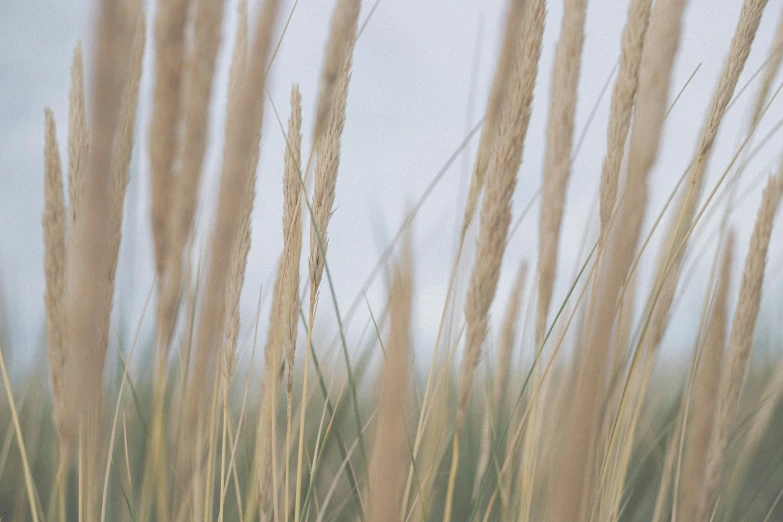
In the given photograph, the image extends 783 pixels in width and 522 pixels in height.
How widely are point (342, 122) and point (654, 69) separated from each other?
1.45 feet

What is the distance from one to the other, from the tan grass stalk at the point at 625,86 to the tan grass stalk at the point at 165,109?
59 centimetres

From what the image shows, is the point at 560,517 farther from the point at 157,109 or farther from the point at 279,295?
the point at 279,295

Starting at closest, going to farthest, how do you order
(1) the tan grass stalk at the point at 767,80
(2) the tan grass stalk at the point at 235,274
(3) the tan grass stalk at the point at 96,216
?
(3) the tan grass stalk at the point at 96,216
(2) the tan grass stalk at the point at 235,274
(1) the tan grass stalk at the point at 767,80

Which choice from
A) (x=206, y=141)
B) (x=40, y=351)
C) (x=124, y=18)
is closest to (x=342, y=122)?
(x=206, y=141)

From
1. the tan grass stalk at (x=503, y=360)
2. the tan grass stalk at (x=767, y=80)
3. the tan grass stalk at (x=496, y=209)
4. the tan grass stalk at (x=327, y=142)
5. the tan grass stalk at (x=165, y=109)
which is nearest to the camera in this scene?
the tan grass stalk at (x=165, y=109)

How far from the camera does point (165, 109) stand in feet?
1.56

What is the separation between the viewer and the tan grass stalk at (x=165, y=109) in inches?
17.3

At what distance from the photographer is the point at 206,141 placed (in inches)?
18.9

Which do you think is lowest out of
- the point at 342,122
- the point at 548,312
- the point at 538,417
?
the point at 538,417

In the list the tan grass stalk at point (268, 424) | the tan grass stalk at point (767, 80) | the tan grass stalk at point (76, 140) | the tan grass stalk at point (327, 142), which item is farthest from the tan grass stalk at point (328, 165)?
the tan grass stalk at point (767, 80)

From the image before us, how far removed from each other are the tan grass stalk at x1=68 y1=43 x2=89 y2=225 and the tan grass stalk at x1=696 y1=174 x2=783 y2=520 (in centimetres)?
94

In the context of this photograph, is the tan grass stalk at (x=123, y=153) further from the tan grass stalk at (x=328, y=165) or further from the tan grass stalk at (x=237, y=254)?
the tan grass stalk at (x=328, y=165)

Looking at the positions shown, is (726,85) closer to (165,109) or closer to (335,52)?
(335,52)

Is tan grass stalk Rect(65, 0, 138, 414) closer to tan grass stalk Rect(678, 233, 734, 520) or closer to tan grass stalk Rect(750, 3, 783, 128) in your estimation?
tan grass stalk Rect(678, 233, 734, 520)
